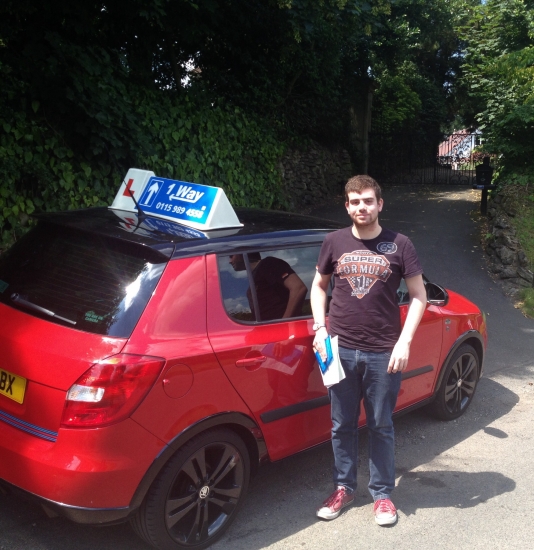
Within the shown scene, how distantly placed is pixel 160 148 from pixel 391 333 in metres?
5.90

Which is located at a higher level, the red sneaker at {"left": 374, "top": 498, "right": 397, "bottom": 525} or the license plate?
the license plate

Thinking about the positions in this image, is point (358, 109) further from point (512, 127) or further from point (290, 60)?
point (512, 127)

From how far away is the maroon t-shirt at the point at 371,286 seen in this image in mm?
3625

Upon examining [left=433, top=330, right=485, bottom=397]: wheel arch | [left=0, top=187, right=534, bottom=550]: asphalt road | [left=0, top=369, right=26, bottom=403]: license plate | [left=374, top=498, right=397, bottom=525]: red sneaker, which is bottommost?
[left=0, top=187, right=534, bottom=550]: asphalt road

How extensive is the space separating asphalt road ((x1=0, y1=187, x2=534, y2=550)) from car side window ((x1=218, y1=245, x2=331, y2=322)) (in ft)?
2.96

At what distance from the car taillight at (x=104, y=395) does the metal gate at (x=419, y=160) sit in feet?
57.6

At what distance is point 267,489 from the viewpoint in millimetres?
4156

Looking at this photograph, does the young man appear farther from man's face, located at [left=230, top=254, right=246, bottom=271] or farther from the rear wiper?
the rear wiper

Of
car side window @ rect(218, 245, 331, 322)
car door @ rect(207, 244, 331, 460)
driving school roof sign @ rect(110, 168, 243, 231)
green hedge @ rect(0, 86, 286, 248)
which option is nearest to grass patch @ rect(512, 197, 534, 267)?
green hedge @ rect(0, 86, 286, 248)

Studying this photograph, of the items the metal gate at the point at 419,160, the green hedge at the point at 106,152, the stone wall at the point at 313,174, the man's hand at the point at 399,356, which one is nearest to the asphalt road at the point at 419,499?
the man's hand at the point at 399,356

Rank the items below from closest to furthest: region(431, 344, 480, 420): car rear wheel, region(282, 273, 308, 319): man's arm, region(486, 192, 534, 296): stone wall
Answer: region(282, 273, 308, 319): man's arm
region(431, 344, 480, 420): car rear wheel
region(486, 192, 534, 296): stone wall

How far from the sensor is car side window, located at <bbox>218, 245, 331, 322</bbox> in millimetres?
3570

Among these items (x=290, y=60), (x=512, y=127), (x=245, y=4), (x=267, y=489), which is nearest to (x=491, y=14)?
(x=512, y=127)

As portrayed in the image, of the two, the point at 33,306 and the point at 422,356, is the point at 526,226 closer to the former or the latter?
the point at 422,356
